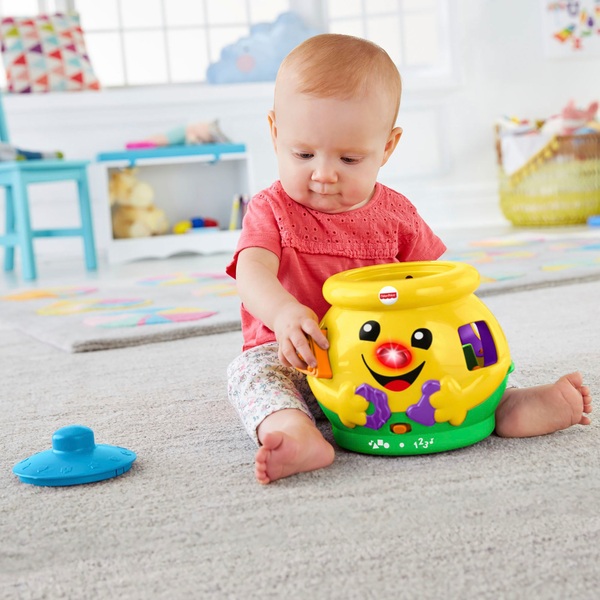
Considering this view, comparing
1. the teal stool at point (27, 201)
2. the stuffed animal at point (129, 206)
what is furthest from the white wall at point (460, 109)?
the teal stool at point (27, 201)

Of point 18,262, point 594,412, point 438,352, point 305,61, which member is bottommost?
point 18,262

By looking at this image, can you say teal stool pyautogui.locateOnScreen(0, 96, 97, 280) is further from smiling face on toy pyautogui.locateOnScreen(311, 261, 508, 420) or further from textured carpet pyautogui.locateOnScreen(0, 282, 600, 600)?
smiling face on toy pyautogui.locateOnScreen(311, 261, 508, 420)

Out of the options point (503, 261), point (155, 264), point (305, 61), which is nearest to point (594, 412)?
point (305, 61)

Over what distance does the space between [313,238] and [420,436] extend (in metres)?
0.30

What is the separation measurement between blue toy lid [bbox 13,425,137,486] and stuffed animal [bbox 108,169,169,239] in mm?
2768

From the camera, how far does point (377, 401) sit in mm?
875

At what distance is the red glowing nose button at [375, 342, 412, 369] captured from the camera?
0.86 metres

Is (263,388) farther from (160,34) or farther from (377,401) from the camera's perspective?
(160,34)

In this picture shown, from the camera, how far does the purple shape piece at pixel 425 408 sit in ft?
2.83

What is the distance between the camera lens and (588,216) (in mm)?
3828

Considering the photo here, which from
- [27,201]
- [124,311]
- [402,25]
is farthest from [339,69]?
[402,25]

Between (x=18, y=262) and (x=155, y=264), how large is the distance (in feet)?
Answer: 2.32

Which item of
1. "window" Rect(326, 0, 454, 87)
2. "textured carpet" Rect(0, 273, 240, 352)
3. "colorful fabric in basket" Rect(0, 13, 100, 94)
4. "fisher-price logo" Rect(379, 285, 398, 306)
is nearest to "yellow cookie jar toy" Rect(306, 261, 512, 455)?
"fisher-price logo" Rect(379, 285, 398, 306)

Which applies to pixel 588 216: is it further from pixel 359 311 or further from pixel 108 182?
pixel 359 311
